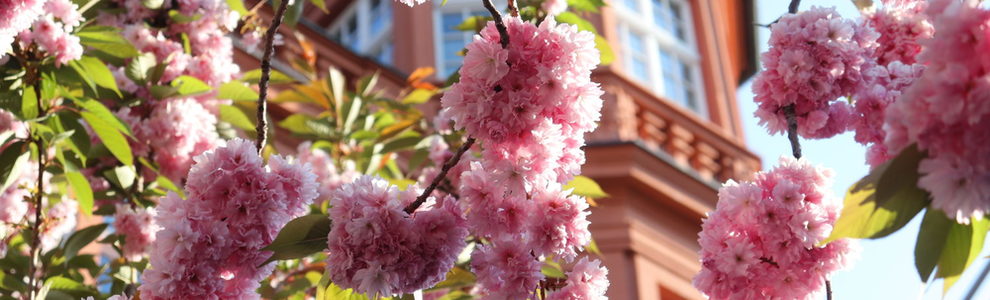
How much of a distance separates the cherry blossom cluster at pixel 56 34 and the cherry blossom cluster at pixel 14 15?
1.47ft

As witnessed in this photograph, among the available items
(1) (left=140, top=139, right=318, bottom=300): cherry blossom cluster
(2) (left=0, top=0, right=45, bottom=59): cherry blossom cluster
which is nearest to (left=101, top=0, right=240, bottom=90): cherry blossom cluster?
(2) (left=0, top=0, right=45, bottom=59): cherry blossom cluster

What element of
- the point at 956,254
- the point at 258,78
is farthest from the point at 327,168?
the point at 956,254

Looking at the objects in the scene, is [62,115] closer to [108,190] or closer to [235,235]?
[108,190]

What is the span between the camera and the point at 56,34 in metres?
2.12

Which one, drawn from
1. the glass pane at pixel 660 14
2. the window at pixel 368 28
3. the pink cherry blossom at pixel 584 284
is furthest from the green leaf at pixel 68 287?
the glass pane at pixel 660 14

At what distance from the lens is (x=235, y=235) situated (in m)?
1.35

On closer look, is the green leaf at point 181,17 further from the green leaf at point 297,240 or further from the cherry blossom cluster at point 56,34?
the green leaf at point 297,240

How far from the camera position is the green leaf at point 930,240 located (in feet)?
3.41

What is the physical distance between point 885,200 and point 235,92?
1.89 meters

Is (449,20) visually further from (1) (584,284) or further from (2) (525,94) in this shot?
(2) (525,94)

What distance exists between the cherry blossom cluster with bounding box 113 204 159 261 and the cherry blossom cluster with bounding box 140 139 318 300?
1194 millimetres

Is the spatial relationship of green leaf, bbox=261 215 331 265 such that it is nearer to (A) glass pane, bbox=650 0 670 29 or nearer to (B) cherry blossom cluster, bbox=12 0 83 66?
(B) cherry blossom cluster, bbox=12 0 83 66

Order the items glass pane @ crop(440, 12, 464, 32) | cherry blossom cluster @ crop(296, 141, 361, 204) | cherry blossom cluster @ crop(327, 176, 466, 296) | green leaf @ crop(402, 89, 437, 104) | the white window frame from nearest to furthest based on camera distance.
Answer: cherry blossom cluster @ crop(327, 176, 466, 296) → cherry blossom cluster @ crop(296, 141, 361, 204) → green leaf @ crop(402, 89, 437, 104) → glass pane @ crop(440, 12, 464, 32) → the white window frame

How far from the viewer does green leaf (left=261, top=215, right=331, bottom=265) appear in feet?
4.31
